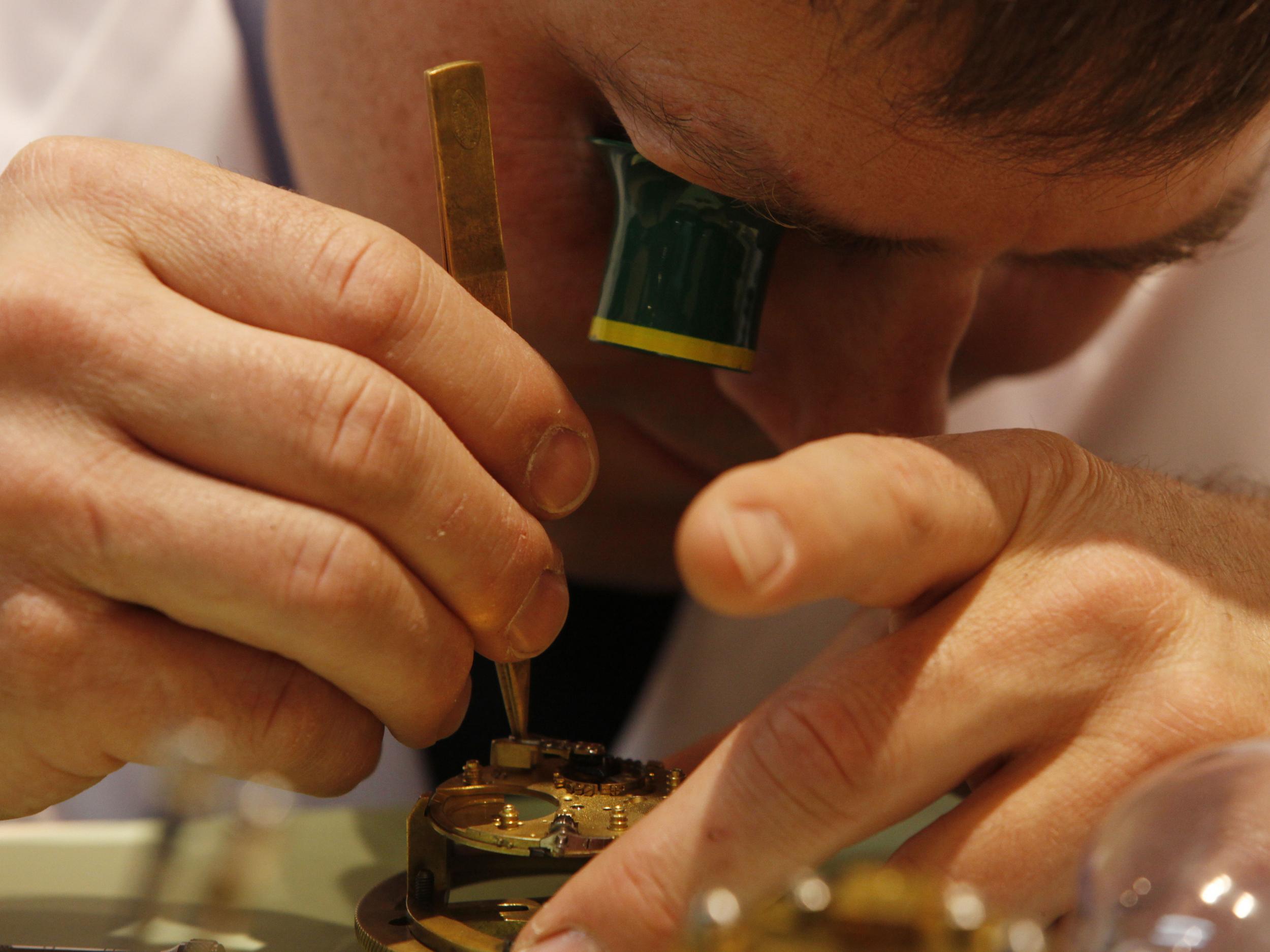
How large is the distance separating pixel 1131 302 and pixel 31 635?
0.80 meters

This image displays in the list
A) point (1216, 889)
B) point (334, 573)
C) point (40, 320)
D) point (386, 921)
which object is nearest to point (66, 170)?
point (40, 320)

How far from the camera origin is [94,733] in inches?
16.2

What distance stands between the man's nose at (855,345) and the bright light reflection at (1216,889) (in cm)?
28

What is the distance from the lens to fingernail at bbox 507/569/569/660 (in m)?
0.43

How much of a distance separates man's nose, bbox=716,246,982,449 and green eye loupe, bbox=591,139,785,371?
59 mm

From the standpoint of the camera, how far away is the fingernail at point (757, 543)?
0.96ft

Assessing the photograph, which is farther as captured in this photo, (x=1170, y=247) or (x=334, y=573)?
(x=1170, y=247)

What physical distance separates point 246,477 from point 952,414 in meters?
0.62

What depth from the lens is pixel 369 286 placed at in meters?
0.40

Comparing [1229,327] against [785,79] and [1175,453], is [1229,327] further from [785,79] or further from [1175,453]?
[785,79]

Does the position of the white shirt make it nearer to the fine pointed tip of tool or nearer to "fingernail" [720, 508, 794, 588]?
the fine pointed tip of tool

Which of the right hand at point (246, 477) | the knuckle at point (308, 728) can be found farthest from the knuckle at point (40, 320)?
the knuckle at point (308, 728)

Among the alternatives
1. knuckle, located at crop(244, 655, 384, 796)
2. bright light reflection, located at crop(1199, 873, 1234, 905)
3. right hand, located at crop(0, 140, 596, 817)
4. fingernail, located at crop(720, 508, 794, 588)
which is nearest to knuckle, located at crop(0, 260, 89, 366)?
right hand, located at crop(0, 140, 596, 817)

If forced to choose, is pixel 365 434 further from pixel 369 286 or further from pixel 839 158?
pixel 839 158
